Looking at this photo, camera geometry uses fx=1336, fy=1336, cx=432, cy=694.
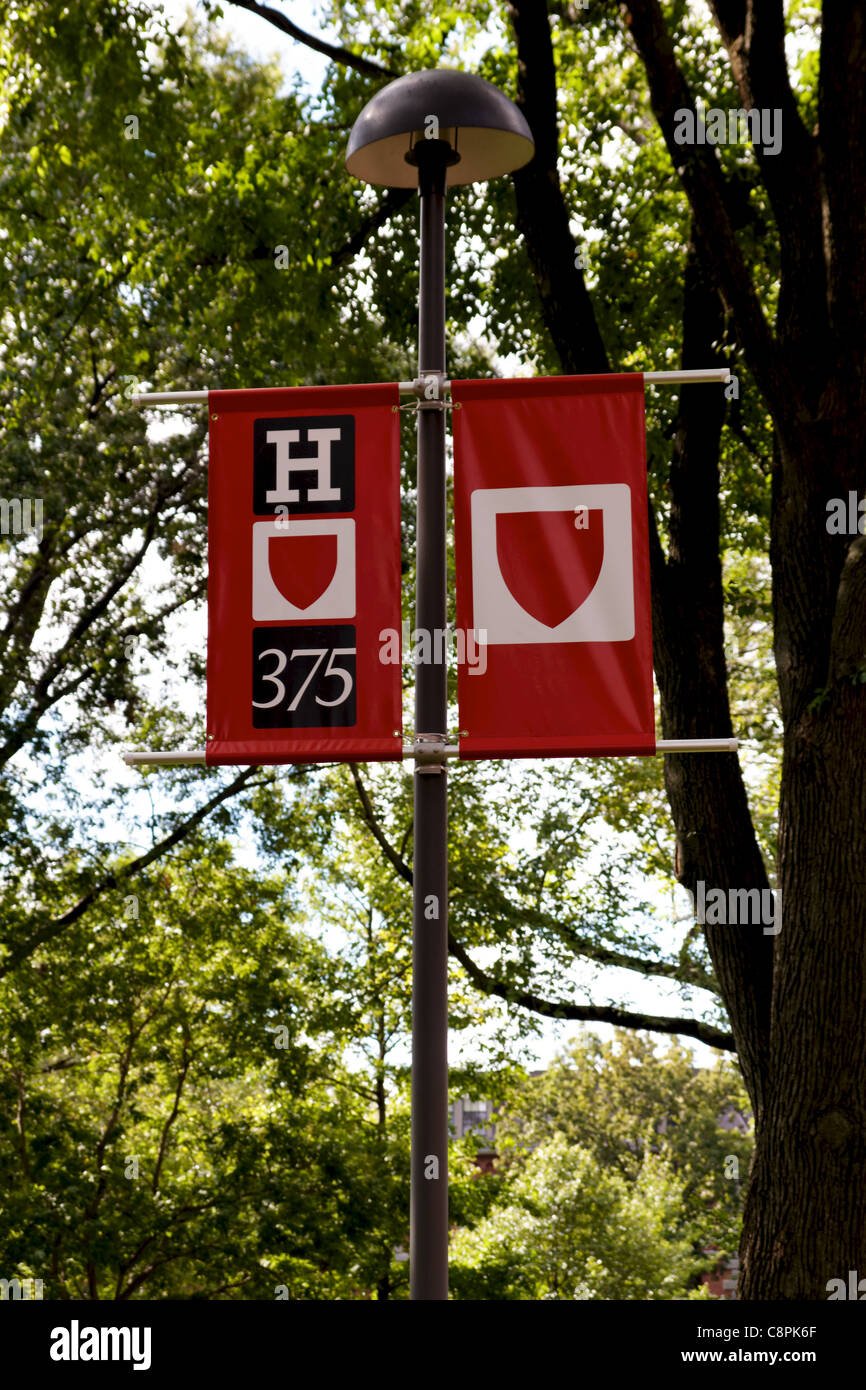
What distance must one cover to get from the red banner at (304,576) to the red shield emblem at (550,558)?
0.41 m

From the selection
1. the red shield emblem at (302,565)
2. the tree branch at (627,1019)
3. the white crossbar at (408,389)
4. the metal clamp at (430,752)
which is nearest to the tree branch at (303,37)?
the white crossbar at (408,389)

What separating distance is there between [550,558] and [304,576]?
882mm

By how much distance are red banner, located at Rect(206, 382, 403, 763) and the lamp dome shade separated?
3.48 ft

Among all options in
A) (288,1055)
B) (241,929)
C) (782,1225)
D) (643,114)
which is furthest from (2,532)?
(782,1225)

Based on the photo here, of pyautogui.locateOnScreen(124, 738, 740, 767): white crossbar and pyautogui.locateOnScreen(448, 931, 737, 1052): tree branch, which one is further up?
pyautogui.locateOnScreen(124, 738, 740, 767): white crossbar

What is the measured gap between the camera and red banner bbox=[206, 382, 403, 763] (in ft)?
15.4

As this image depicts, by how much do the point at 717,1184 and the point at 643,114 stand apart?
122 ft

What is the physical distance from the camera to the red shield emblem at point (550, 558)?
4.75 metres

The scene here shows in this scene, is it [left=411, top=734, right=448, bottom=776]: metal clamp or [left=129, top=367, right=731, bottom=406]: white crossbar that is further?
[left=129, top=367, right=731, bottom=406]: white crossbar

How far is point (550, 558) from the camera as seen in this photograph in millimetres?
4766

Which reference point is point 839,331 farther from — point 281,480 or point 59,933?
point 59,933

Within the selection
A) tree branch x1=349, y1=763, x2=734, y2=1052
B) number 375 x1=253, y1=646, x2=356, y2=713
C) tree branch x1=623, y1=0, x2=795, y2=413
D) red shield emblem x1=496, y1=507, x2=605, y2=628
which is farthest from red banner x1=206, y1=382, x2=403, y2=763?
tree branch x1=349, y1=763, x2=734, y2=1052

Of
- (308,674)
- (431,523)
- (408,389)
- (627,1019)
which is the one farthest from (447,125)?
(627,1019)

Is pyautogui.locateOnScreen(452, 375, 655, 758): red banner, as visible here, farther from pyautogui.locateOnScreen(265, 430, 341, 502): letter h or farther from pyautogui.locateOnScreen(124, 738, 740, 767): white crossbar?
pyautogui.locateOnScreen(265, 430, 341, 502): letter h
